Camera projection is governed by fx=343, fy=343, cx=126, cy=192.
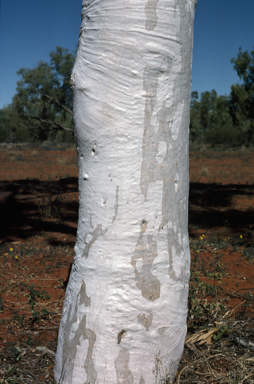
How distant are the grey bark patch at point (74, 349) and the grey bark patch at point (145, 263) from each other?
0.31 m

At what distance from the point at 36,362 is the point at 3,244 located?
3331 mm

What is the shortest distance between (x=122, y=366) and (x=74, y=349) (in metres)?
0.25

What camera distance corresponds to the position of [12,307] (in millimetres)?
2924

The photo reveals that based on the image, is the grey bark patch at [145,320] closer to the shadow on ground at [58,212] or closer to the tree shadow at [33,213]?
the shadow on ground at [58,212]

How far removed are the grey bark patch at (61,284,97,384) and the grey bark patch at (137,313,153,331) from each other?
233 mm

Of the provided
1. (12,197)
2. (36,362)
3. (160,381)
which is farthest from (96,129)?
(12,197)

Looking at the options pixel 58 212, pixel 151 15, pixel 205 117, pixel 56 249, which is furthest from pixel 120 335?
pixel 205 117

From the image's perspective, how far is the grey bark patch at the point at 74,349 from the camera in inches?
64.7

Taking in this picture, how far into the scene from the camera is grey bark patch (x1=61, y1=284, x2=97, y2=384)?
1.64 metres

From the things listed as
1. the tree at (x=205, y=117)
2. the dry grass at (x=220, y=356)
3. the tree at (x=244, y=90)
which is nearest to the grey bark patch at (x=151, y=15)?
the dry grass at (x=220, y=356)

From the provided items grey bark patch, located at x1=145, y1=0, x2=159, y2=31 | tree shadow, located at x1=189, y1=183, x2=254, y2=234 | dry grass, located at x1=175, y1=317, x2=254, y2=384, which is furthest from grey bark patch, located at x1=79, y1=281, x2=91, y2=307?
tree shadow, located at x1=189, y1=183, x2=254, y2=234

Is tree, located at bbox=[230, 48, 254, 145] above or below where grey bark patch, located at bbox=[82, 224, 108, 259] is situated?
above

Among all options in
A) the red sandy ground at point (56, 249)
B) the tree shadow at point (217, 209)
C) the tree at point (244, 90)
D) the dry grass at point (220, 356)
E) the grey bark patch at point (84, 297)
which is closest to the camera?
the grey bark patch at point (84, 297)

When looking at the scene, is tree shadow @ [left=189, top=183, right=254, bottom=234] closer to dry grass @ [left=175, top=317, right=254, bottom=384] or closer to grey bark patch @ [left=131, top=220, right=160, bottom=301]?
dry grass @ [left=175, top=317, right=254, bottom=384]
